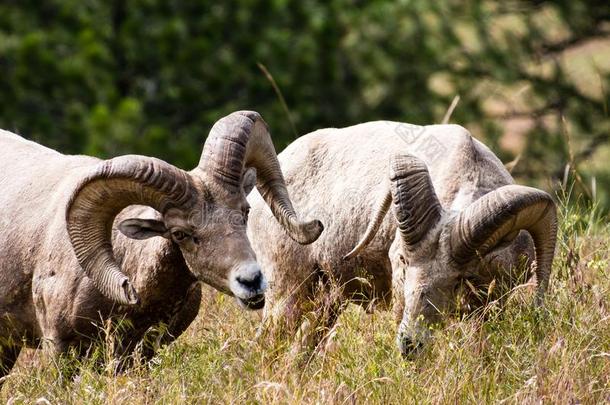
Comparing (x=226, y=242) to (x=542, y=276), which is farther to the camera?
(x=542, y=276)

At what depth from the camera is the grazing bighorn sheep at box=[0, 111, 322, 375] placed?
789 centimetres

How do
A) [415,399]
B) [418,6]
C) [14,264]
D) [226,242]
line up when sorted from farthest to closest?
[418,6]
[14,264]
[226,242]
[415,399]

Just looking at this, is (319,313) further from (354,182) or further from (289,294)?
(354,182)

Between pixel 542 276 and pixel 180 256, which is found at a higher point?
pixel 180 256

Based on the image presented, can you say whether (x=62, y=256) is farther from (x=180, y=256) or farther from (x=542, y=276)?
(x=542, y=276)

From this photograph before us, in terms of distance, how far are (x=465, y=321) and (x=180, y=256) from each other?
6.00 feet

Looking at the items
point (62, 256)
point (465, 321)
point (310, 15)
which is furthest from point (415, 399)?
point (310, 15)

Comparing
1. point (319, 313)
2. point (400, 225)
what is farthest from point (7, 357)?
point (400, 225)

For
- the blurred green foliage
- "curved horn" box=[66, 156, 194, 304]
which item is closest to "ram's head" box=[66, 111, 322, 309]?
"curved horn" box=[66, 156, 194, 304]

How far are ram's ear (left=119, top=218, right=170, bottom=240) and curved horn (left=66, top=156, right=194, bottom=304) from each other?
0.11m

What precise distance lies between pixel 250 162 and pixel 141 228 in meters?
0.98

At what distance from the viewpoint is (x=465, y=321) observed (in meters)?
8.27

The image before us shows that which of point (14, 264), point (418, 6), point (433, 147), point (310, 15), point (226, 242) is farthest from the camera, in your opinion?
point (310, 15)

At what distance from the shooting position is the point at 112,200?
8.04 metres
